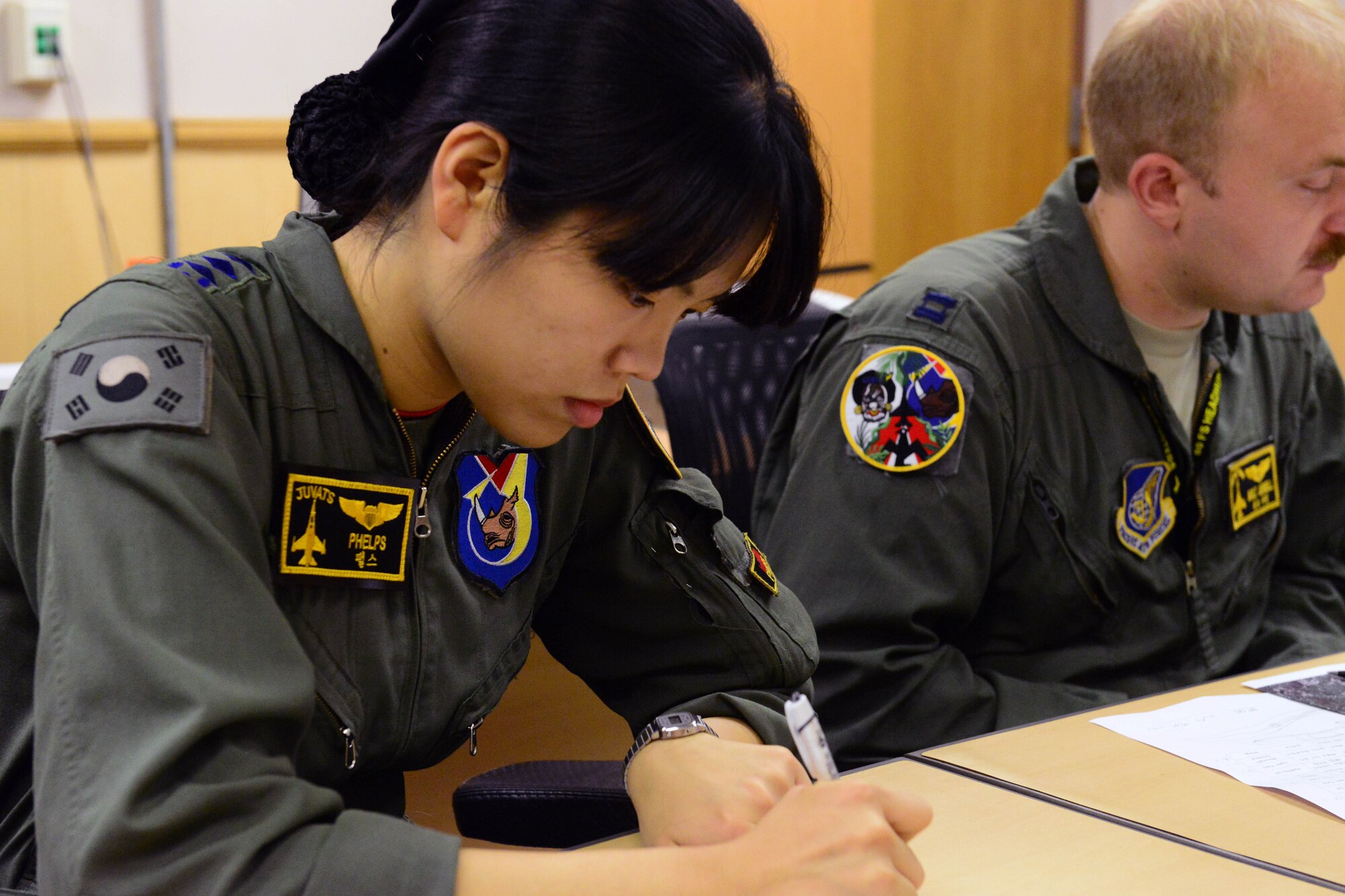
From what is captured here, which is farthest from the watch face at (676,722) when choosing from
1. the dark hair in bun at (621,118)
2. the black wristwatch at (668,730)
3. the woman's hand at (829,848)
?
the dark hair in bun at (621,118)

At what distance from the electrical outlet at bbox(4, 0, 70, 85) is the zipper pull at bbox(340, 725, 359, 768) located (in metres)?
1.83

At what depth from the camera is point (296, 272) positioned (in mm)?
924

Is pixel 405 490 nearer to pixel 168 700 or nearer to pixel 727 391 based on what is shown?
pixel 168 700

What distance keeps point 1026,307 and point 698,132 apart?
0.84m

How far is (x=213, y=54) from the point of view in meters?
2.49

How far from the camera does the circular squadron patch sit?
1.44 meters

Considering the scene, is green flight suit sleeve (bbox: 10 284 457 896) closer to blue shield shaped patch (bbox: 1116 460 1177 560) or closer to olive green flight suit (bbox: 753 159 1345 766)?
olive green flight suit (bbox: 753 159 1345 766)

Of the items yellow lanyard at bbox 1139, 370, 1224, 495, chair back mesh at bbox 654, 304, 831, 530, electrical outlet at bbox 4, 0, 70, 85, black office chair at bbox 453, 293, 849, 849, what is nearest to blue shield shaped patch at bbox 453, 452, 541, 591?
black office chair at bbox 453, 293, 849, 849

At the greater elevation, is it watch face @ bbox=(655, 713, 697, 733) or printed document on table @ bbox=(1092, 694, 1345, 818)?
watch face @ bbox=(655, 713, 697, 733)

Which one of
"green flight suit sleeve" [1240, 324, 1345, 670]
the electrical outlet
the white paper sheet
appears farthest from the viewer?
the electrical outlet

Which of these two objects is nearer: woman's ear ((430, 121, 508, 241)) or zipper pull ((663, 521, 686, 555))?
woman's ear ((430, 121, 508, 241))

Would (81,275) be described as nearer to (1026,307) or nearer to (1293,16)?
(1026,307)

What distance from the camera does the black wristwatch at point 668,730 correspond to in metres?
1.00

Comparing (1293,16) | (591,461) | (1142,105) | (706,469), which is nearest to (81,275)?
(706,469)
